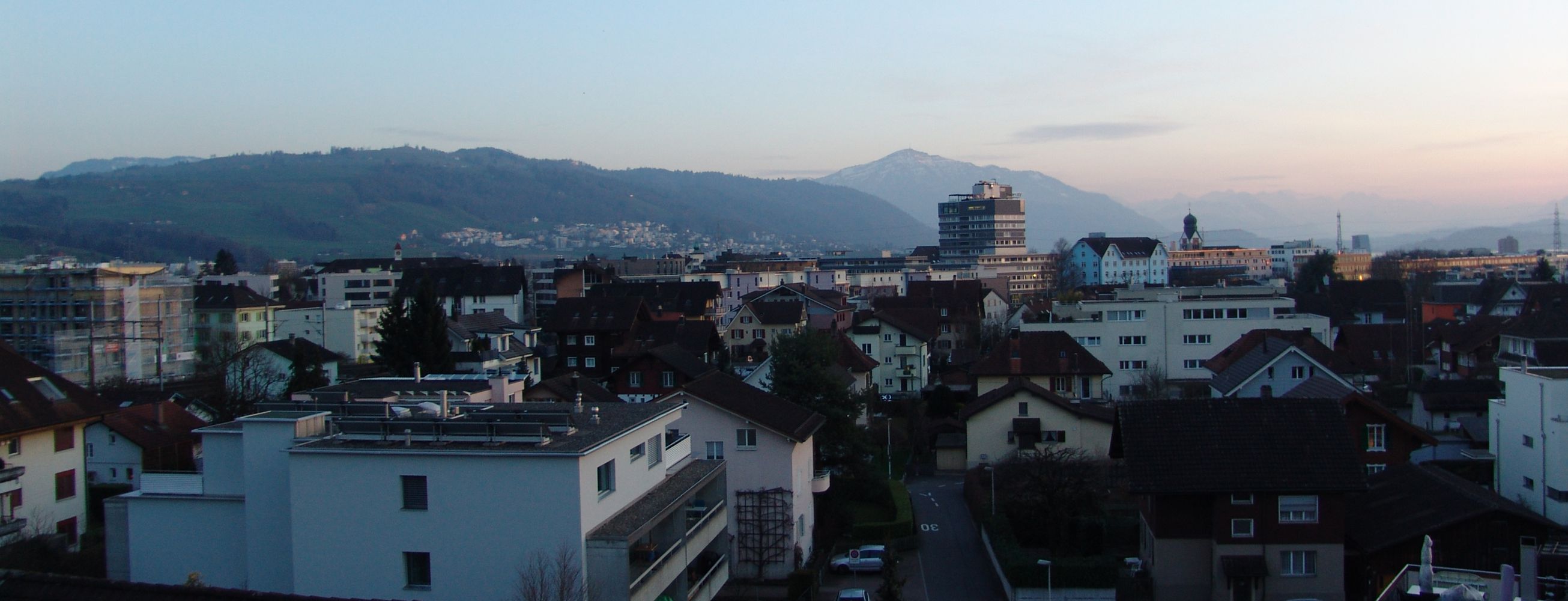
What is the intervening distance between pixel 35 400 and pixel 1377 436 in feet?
83.6

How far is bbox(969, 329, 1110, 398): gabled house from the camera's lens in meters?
32.4

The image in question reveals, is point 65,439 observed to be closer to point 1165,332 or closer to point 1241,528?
point 1241,528

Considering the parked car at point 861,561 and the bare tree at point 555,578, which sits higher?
the bare tree at point 555,578

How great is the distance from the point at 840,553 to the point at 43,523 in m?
14.5

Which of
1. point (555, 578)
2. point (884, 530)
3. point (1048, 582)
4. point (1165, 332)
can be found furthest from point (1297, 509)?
point (1165, 332)

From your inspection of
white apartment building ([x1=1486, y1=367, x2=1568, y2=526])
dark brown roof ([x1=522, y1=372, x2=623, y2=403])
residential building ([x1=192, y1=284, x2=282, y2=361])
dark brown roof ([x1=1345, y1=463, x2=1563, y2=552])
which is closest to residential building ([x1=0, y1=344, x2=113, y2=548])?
dark brown roof ([x1=522, y1=372, x2=623, y2=403])

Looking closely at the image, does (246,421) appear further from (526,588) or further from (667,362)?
(667,362)

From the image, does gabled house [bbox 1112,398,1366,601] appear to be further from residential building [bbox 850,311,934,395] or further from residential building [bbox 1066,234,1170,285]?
residential building [bbox 1066,234,1170,285]

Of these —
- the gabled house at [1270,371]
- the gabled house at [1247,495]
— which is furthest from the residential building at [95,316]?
the gabled house at [1247,495]

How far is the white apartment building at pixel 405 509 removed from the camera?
1166 centimetres

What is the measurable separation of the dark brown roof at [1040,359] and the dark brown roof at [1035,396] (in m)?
4.87

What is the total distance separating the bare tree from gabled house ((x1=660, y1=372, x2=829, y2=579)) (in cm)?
649

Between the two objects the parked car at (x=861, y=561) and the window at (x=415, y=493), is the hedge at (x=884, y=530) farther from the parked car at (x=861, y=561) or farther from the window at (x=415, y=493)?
the window at (x=415, y=493)

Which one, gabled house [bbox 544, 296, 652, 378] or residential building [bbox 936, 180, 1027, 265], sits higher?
residential building [bbox 936, 180, 1027, 265]
